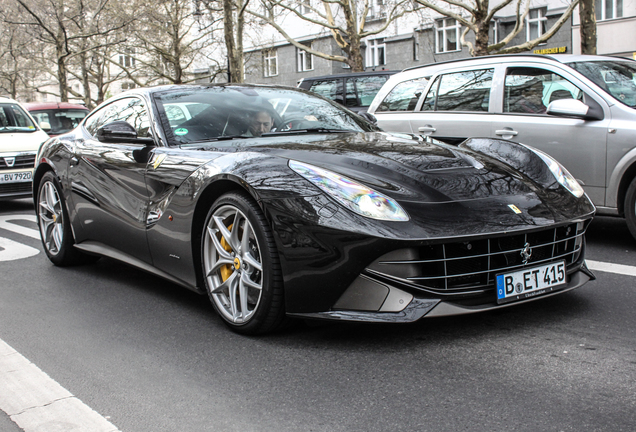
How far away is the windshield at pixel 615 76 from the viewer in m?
5.70

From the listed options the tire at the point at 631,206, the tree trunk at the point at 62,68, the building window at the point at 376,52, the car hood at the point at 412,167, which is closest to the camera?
the car hood at the point at 412,167

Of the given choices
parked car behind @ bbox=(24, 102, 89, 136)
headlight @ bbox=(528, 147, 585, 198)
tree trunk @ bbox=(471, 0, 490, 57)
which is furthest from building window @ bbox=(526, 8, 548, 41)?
headlight @ bbox=(528, 147, 585, 198)

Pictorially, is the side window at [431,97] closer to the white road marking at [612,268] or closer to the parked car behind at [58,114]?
the white road marking at [612,268]

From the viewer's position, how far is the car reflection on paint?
3133mm

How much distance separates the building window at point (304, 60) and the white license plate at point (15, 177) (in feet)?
117

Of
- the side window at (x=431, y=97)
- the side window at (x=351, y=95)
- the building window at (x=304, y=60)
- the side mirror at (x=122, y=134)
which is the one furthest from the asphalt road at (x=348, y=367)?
the building window at (x=304, y=60)

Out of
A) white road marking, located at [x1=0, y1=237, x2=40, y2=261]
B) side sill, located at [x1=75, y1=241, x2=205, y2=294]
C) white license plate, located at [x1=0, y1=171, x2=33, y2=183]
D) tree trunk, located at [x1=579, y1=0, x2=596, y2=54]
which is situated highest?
tree trunk, located at [x1=579, y1=0, x2=596, y2=54]

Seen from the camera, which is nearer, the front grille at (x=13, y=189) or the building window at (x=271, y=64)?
the front grille at (x=13, y=189)

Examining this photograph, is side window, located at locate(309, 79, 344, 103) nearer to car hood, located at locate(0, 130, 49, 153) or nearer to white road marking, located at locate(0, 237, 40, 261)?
car hood, located at locate(0, 130, 49, 153)

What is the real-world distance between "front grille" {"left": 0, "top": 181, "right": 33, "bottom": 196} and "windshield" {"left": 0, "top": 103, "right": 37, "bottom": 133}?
4.77 feet

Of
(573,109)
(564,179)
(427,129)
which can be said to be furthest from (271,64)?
(564,179)

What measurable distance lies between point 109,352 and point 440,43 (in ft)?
116

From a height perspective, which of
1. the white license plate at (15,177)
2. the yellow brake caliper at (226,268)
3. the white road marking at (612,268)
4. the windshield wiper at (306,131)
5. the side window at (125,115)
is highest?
Result: the side window at (125,115)

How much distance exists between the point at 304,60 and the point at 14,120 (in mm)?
35121
